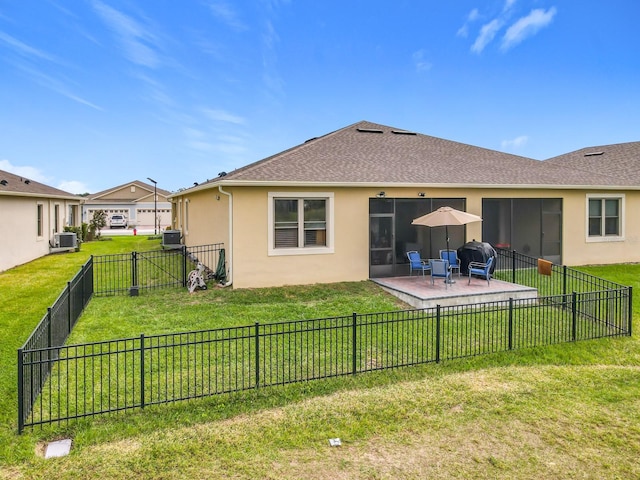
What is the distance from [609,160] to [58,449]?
1000 inches

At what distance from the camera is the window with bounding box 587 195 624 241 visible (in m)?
17.1

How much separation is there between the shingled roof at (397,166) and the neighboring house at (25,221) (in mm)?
9448

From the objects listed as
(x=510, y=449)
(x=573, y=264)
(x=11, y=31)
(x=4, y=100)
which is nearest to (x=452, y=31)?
(x=573, y=264)

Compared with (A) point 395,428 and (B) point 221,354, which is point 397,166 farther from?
(A) point 395,428

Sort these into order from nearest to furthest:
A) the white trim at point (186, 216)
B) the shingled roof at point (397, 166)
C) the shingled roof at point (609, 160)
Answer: the shingled roof at point (397, 166) → the shingled roof at point (609, 160) → the white trim at point (186, 216)

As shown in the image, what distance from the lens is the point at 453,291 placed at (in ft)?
37.9

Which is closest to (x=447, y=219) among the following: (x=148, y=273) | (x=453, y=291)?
(x=453, y=291)

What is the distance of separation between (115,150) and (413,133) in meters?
33.2

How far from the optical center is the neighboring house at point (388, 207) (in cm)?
1294

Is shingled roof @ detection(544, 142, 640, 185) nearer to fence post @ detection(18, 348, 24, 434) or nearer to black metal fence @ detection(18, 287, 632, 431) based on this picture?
black metal fence @ detection(18, 287, 632, 431)

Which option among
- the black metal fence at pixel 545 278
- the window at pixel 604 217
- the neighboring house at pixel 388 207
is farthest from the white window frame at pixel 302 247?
the window at pixel 604 217

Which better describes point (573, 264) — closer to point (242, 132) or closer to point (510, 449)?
point (510, 449)

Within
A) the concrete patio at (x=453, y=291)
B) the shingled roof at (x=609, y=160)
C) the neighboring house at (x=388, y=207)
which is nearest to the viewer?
the concrete patio at (x=453, y=291)

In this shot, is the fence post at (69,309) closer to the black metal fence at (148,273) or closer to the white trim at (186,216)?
the black metal fence at (148,273)
